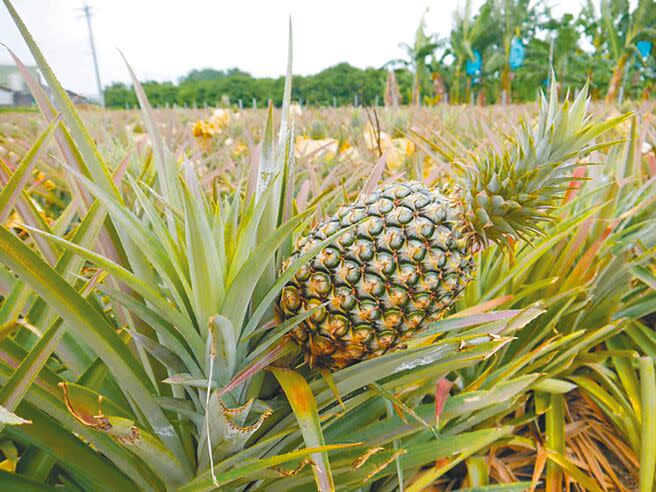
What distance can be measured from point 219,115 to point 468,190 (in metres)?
2.61

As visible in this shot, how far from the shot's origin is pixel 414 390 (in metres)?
0.80

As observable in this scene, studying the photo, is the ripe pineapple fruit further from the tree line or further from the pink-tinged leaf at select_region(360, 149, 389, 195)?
the tree line

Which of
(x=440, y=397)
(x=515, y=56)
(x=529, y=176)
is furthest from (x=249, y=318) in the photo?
(x=515, y=56)

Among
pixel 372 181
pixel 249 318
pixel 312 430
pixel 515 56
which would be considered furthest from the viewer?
pixel 515 56

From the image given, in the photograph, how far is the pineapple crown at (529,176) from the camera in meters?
0.65

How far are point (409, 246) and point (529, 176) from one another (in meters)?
0.20

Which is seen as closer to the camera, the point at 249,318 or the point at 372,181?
the point at 249,318

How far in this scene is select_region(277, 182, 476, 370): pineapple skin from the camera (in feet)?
1.98

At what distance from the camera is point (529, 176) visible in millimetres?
650

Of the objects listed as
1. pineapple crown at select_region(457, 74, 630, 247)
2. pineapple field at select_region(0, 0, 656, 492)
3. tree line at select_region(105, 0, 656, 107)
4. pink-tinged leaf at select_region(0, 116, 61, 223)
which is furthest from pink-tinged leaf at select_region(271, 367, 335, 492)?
tree line at select_region(105, 0, 656, 107)

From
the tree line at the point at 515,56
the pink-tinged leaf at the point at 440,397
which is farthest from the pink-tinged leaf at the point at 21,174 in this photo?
the tree line at the point at 515,56

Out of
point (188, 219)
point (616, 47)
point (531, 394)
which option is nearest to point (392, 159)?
point (531, 394)

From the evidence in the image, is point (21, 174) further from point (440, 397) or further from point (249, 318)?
point (440, 397)

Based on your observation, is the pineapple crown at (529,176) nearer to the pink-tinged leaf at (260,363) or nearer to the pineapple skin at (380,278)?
the pineapple skin at (380,278)
